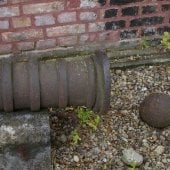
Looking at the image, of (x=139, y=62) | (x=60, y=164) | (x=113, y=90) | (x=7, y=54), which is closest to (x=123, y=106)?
(x=113, y=90)

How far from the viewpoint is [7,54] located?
185 inches

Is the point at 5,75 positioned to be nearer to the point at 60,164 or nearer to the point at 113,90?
the point at 60,164

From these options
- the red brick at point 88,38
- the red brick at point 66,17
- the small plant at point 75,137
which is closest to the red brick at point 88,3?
the red brick at point 66,17

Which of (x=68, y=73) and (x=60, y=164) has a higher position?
(x=68, y=73)

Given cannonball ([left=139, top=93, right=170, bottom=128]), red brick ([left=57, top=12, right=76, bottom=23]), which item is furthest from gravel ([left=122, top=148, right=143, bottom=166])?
red brick ([left=57, top=12, right=76, bottom=23])

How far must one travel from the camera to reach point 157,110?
4.21m

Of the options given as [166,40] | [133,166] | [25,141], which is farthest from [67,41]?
[133,166]

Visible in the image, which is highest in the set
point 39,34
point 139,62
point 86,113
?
point 39,34

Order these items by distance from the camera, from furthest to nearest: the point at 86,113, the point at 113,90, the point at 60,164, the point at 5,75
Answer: the point at 113,90
the point at 86,113
the point at 60,164
the point at 5,75

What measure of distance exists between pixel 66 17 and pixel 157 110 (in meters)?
1.19

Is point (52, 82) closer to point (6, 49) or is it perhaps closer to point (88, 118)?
point (88, 118)

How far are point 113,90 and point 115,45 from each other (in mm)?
472

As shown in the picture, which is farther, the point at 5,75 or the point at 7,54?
the point at 7,54

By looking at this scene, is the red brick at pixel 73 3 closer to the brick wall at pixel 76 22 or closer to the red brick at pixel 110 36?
the brick wall at pixel 76 22
